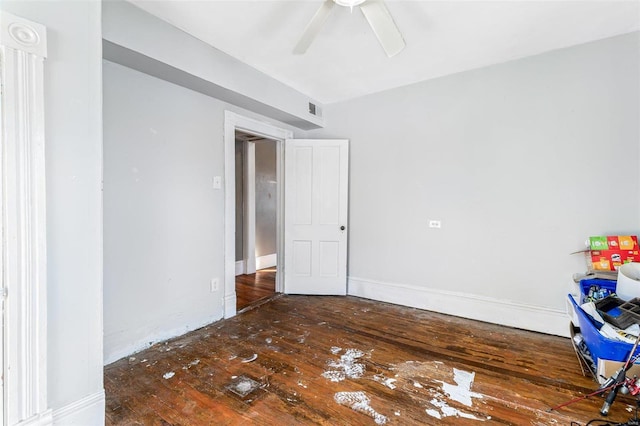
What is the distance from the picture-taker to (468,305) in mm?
3131

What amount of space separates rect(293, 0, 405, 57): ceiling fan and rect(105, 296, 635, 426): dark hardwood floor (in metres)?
2.31

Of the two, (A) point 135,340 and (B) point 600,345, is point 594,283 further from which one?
(A) point 135,340

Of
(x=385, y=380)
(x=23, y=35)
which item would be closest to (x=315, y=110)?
(x=23, y=35)

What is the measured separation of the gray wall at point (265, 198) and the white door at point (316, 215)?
1671 millimetres

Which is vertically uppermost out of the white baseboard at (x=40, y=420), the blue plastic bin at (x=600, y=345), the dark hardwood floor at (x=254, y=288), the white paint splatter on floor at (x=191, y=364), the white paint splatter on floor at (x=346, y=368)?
the blue plastic bin at (x=600, y=345)

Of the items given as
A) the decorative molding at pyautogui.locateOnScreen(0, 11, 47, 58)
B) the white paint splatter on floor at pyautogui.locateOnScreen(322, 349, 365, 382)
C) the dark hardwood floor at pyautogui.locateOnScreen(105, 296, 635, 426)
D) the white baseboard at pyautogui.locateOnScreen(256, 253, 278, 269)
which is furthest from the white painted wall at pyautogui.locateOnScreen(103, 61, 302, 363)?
the white baseboard at pyautogui.locateOnScreen(256, 253, 278, 269)

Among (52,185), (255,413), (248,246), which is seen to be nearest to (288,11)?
(52,185)

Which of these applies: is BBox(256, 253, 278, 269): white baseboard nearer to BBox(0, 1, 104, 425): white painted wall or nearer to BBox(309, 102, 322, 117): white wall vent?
BBox(309, 102, 322, 117): white wall vent

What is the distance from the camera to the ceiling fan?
174cm

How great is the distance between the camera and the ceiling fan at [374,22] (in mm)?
1738

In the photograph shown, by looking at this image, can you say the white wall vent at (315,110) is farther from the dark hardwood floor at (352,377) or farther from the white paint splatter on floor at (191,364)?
the white paint splatter on floor at (191,364)

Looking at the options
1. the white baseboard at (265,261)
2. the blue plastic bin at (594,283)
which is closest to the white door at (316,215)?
the white baseboard at (265,261)

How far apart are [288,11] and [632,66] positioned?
281 centimetres

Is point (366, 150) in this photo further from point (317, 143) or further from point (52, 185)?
point (52, 185)
